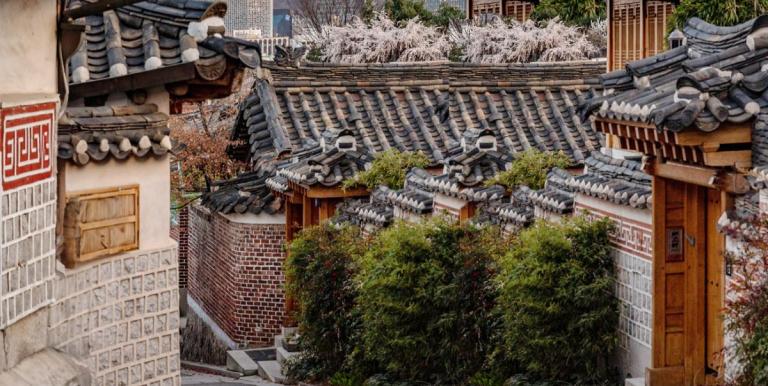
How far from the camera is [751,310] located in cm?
1269

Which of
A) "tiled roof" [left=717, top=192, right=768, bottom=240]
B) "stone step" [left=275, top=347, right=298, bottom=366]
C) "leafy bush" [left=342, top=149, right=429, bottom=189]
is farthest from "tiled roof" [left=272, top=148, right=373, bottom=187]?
"tiled roof" [left=717, top=192, right=768, bottom=240]

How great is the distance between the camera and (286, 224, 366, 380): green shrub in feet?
74.0

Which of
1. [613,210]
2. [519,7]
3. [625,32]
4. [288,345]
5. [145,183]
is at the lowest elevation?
[288,345]

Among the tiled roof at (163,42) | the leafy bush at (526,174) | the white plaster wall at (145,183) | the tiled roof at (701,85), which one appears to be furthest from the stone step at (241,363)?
the tiled roof at (163,42)

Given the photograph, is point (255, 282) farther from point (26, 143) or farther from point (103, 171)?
point (26, 143)

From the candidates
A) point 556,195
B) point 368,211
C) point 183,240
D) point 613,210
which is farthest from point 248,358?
point 613,210

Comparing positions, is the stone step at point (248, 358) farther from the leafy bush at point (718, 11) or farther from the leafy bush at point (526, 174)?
the leafy bush at point (718, 11)

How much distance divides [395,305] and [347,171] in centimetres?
572

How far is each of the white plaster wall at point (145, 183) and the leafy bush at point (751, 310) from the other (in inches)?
215

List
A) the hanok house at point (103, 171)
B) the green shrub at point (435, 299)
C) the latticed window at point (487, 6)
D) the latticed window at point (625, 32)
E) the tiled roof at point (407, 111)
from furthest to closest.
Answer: the latticed window at point (487, 6) → the tiled roof at point (407, 111) → the latticed window at point (625, 32) → the green shrub at point (435, 299) → the hanok house at point (103, 171)

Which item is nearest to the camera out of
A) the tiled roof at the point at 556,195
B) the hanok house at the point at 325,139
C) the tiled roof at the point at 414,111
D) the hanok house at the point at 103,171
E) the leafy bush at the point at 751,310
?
the hanok house at the point at 103,171

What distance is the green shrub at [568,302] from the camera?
1709 cm

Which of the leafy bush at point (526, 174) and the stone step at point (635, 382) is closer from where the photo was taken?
the stone step at point (635, 382)

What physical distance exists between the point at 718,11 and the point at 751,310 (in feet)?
35.5
